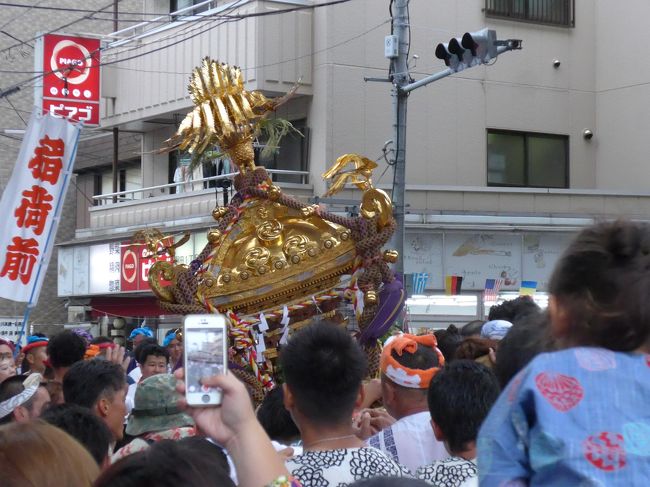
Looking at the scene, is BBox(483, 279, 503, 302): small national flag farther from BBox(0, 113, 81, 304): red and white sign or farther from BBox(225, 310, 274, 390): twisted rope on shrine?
BBox(225, 310, 274, 390): twisted rope on shrine

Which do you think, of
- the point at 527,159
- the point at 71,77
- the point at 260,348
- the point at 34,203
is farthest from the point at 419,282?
the point at 260,348

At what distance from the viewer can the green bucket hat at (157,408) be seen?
491cm

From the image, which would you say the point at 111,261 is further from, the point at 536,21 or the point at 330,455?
the point at 330,455

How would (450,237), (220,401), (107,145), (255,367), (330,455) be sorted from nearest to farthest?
(220,401) < (330,455) < (255,367) < (450,237) < (107,145)

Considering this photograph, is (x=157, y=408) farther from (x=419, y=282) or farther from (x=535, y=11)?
(x=535, y=11)

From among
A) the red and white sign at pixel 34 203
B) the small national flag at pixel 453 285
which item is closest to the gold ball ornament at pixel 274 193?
the red and white sign at pixel 34 203

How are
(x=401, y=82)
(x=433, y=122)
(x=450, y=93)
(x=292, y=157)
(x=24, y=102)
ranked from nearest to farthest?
(x=401, y=82) < (x=292, y=157) < (x=433, y=122) < (x=450, y=93) < (x=24, y=102)

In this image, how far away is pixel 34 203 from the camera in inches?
447

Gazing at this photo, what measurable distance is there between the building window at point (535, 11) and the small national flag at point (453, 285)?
548 centimetres

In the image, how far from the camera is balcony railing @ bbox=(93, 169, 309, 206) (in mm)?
18234

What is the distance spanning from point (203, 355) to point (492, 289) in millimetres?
16134

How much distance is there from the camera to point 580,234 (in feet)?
8.07

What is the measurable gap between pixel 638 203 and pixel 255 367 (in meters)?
13.6

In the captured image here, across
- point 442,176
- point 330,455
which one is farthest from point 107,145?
point 330,455
